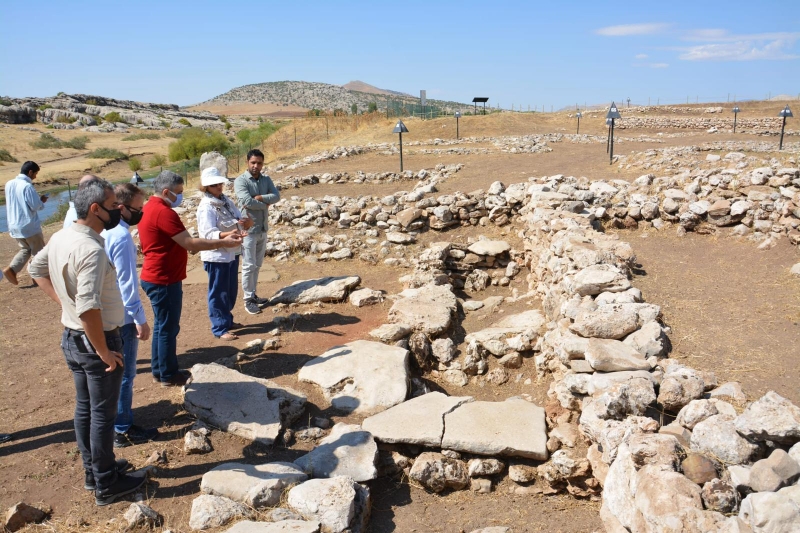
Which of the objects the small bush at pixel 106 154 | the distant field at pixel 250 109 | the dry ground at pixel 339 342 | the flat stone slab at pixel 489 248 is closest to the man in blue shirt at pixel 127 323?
the dry ground at pixel 339 342

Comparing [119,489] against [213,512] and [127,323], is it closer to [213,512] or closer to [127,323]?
[213,512]

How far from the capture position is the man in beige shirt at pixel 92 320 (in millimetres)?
3486

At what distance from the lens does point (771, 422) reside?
3.15 metres

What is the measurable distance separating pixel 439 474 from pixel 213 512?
1.69 metres

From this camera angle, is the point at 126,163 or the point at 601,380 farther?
the point at 126,163

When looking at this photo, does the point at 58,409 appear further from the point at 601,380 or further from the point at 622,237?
the point at 622,237

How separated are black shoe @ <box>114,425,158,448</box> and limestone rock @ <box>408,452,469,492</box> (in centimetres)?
224

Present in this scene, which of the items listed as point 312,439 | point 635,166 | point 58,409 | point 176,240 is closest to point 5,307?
point 58,409

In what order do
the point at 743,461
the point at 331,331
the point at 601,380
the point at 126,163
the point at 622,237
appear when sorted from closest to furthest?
the point at 743,461 → the point at 601,380 → the point at 331,331 → the point at 622,237 → the point at 126,163

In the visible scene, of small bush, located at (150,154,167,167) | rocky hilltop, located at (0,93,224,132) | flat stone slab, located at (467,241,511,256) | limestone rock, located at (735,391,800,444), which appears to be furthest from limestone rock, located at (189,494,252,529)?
rocky hilltop, located at (0,93,224,132)

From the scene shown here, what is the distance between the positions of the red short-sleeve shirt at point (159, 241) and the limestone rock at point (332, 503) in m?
2.50

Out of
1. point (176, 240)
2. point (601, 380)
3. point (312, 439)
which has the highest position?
point (176, 240)

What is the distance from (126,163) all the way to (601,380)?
41329 mm

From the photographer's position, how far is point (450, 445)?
4.53 m
